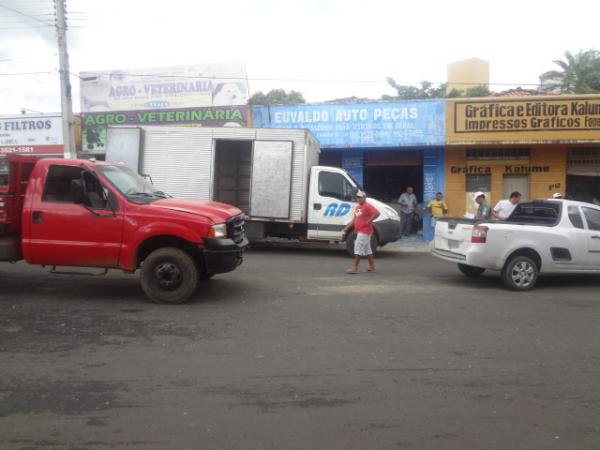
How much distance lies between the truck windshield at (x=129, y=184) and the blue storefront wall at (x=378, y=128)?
372 inches

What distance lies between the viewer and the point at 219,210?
7094 mm

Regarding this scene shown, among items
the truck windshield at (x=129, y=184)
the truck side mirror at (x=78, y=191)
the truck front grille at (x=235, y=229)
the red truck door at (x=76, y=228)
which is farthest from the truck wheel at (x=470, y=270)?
the truck side mirror at (x=78, y=191)

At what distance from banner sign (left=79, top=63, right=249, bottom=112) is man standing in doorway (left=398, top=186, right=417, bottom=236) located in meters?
6.35

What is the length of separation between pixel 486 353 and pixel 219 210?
3.90m

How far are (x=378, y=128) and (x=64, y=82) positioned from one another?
9.40 m

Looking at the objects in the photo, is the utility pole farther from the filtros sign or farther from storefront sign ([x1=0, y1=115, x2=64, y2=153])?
the filtros sign

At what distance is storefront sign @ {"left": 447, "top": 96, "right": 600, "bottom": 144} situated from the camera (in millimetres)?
15148

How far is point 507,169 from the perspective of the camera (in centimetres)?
1617

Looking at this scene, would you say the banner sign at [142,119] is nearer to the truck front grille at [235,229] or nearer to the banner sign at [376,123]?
the banner sign at [376,123]

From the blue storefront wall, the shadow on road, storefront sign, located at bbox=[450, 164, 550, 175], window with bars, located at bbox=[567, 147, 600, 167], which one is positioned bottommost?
the shadow on road

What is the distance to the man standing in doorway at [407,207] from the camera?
16.2 meters

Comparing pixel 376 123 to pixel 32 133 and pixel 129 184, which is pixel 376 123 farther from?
pixel 32 133

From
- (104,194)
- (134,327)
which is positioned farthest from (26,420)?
(104,194)

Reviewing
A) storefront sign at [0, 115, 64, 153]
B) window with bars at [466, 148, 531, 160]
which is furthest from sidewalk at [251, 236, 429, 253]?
storefront sign at [0, 115, 64, 153]
